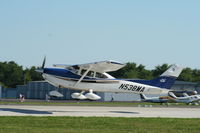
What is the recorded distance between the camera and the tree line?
12350cm

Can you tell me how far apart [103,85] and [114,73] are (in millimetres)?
94124

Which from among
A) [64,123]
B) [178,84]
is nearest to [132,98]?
[178,84]

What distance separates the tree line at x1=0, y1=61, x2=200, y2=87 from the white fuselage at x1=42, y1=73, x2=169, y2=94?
290 feet

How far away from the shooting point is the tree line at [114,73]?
123500 mm

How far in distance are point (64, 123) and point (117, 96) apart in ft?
193

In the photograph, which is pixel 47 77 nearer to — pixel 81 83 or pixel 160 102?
pixel 81 83

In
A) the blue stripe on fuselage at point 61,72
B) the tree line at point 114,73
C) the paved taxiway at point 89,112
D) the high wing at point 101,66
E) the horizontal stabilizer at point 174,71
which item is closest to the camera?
the paved taxiway at point 89,112

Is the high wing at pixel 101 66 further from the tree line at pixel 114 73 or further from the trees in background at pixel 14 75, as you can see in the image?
the trees in background at pixel 14 75

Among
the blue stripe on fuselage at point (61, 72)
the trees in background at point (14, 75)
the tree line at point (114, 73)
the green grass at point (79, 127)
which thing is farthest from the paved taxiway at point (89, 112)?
the trees in background at point (14, 75)

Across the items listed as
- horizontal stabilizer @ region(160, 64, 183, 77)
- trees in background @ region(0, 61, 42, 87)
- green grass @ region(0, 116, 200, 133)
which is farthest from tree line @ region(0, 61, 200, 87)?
green grass @ region(0, 116, 200, 133)

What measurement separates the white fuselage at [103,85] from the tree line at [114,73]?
290 feet

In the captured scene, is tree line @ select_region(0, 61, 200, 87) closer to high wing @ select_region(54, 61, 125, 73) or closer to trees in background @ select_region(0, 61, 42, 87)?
trees in background @ select_region(0, 61, 42, 87)

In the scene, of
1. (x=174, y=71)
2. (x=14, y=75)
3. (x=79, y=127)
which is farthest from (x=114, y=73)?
(x=79, y=127)

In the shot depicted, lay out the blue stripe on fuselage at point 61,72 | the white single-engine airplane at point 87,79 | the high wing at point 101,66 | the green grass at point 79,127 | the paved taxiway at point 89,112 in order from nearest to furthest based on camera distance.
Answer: the green grass at point 79,127 → the paved taxiway at point 89,112 → the high wing at point 101,66 → the white single-engine airplane at point 87,79 → the blue stripe on fuselage at point 61,72
